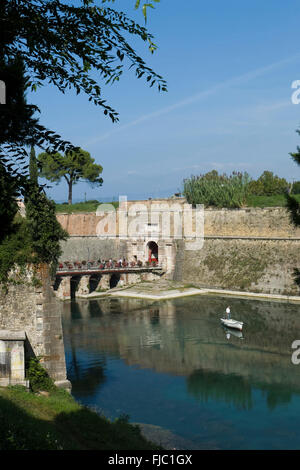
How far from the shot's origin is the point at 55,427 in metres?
10.0

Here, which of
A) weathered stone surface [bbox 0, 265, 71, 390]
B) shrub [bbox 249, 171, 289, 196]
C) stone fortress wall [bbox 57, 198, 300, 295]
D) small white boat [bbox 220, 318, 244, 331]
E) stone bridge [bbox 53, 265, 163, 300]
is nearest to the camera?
weathered stone surface [bbox 0, 265, 71, 390]

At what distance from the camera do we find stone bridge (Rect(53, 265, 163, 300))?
1470 inches

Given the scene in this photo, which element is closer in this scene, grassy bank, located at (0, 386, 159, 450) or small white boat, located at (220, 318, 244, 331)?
grassy bank, located at (0, 386, 159, 450)

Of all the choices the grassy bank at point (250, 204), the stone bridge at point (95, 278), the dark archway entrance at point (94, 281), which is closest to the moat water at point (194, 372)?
the stone bridge at point (95, 278)

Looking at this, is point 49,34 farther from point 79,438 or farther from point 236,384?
point 236,384

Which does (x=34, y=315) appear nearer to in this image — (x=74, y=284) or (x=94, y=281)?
(x=74, y=284)

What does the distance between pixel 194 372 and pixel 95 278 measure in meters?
23.0

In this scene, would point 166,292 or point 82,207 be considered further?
point 82,207

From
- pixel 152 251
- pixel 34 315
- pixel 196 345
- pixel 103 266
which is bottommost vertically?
pixel 196 345

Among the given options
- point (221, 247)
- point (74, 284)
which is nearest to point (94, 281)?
point (74, 284)

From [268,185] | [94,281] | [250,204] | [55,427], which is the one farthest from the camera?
[268,185]

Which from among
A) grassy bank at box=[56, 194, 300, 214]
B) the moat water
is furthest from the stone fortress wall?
the moat water

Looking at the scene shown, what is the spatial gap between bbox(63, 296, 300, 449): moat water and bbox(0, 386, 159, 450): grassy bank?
2.07 m

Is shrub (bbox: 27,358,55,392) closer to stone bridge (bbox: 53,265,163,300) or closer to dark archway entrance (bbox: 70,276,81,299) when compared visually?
stone bridge (bbox: 53,265,163,300)
